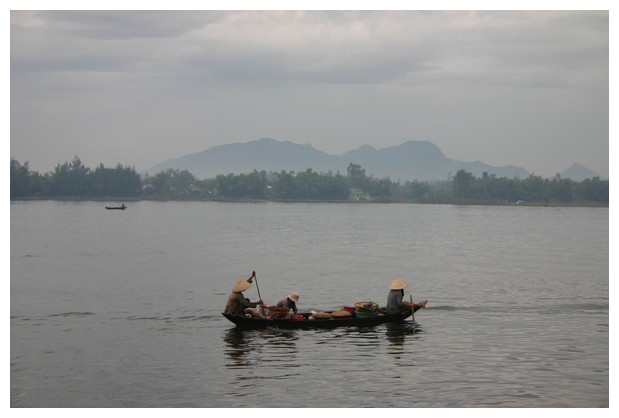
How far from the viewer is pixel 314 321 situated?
25.9m

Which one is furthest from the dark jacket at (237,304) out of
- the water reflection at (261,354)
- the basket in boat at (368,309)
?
the basket in boat at (368,309)

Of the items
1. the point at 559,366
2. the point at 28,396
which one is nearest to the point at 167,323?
the point at 28,396

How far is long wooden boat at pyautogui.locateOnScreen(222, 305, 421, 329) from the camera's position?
25719 millimetres

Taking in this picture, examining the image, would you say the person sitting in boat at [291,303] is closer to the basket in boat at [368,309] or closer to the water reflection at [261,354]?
the water reflection at [261,354]

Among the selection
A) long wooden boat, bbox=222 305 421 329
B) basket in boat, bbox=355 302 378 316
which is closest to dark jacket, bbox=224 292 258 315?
long wooden boat, bbox=222 305 421 329

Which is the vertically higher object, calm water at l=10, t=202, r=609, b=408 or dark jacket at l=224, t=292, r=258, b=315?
dark jacket at l=224, t=292, r=258, b=315

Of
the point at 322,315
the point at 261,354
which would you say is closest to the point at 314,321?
the point at 322,315

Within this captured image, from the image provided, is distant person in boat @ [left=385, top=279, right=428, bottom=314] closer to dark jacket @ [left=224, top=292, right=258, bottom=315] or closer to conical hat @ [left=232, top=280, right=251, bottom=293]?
dark jacket @ [left=224, top=292, right=258, bottom=315]

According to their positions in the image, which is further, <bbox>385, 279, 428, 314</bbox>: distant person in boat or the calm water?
<bbox>385, 279, 428, 314</bbox>: distant person in boat

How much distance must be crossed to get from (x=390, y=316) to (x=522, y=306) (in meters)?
9.87

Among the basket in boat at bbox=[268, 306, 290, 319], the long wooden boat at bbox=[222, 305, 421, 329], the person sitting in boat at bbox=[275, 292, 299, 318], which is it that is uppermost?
the person sitting in boat at bbox=[275, 292, 299, 318]

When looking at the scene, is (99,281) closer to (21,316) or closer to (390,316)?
(21,316)

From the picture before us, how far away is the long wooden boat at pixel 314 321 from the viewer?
25719mm

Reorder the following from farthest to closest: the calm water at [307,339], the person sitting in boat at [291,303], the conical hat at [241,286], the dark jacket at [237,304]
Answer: the person sitting in boat at [291,303]
the dark jacket at [237,304]
the conical hat at [241,286]
the calm water at [307,339]
